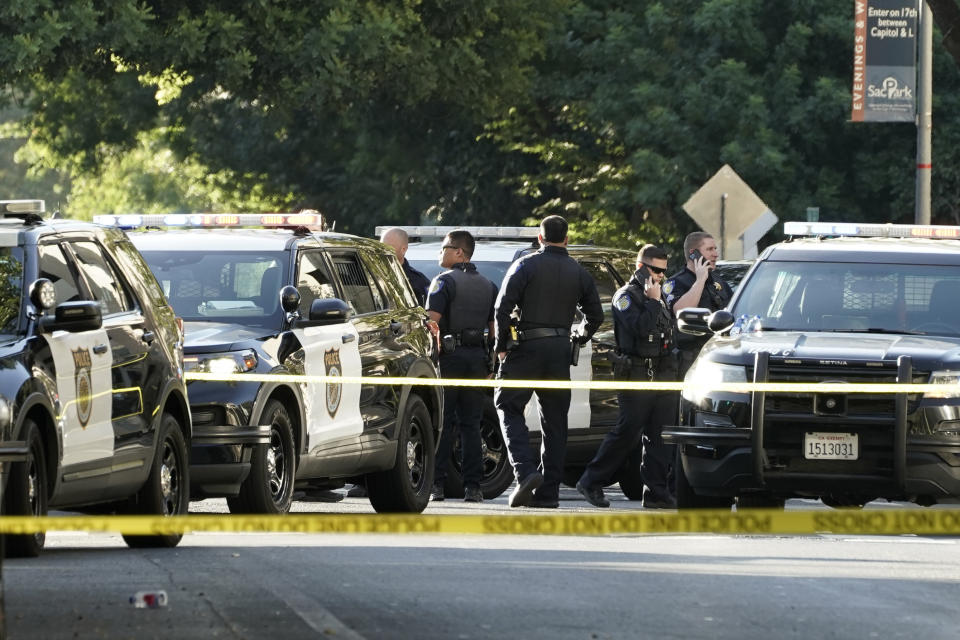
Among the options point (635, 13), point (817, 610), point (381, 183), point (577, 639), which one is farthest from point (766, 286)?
point (381, 183)

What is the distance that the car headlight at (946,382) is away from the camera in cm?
1223

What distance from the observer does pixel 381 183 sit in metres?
41.1

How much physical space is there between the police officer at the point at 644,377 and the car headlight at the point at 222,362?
362cm

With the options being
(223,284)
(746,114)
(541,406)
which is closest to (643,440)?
(541,406)

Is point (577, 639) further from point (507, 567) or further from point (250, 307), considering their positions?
point (250, 307)

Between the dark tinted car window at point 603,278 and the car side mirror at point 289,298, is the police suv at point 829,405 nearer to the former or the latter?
the car side mirror at point 289,298

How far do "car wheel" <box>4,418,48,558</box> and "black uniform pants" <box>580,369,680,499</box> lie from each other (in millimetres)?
5686

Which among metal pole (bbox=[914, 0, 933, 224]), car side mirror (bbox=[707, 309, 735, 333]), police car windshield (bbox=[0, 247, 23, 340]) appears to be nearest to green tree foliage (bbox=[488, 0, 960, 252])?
metal pole (bbox=[914, 0, 933, 224])

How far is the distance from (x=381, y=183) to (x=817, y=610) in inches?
1275

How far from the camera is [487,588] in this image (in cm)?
968

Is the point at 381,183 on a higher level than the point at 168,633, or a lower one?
higher

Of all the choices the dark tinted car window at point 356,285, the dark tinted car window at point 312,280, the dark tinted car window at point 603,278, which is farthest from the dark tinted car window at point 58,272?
the dark tinted car window at point 603,278

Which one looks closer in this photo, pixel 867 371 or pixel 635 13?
pixel 867 371

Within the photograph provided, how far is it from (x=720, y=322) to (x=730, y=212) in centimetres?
1153
